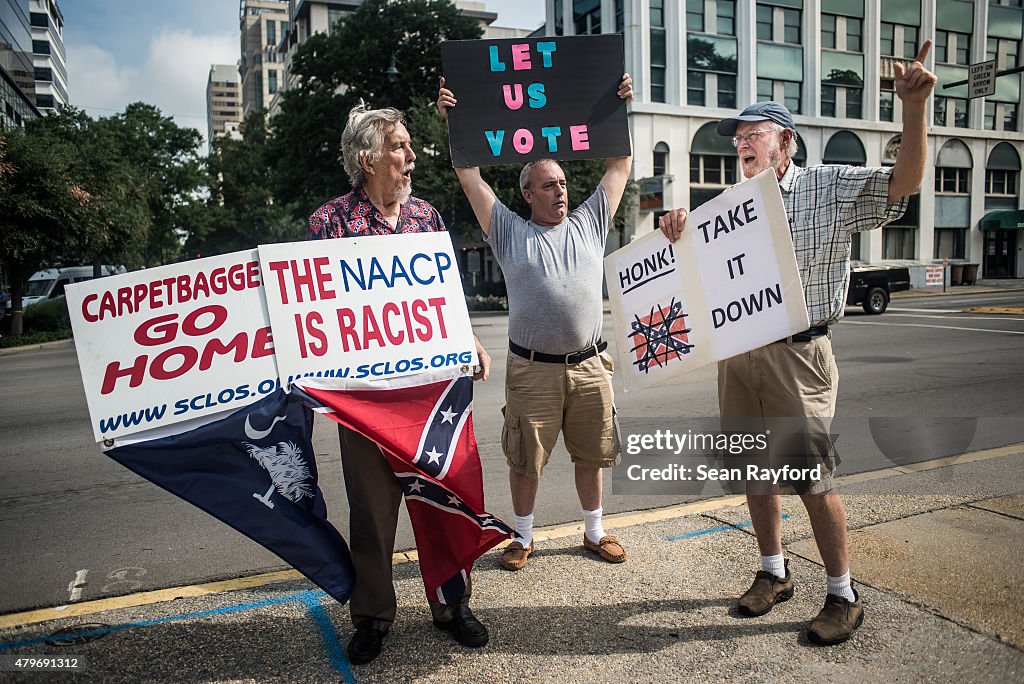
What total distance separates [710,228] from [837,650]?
5.82 ft

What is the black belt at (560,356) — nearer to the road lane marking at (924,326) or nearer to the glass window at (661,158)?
the road lane marking at (924,326)

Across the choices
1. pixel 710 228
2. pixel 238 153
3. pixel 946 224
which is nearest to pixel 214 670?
pixel 710 228

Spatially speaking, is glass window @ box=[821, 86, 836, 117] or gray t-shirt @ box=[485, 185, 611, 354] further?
glass window @ box=[821, 86, 836, 117]

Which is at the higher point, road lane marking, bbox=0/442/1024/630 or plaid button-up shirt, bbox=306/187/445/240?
plaid button-up shirt, bbox=306/187/445/240

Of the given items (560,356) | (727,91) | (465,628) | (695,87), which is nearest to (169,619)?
(465,628)

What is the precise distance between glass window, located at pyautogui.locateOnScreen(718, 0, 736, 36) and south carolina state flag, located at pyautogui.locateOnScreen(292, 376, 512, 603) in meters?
37.2

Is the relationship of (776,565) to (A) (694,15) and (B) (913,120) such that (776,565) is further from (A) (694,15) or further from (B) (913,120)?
(A) (694,15)

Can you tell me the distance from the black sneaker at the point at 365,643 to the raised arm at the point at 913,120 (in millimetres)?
2658

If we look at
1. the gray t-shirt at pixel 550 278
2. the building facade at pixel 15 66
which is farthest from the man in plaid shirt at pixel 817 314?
the building facade at pixel 15 66

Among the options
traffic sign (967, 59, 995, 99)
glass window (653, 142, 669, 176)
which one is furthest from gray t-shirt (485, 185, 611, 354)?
glass window (653, 142, 669, 176)

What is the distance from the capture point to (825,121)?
38.9 meters

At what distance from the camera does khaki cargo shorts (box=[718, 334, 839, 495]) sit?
309 cm

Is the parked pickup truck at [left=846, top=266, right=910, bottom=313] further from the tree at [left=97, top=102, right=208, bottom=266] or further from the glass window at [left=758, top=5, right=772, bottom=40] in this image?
the tree at [left=97, top=102, right=208, bottom=266]

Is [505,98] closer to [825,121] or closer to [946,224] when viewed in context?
[825,121]
